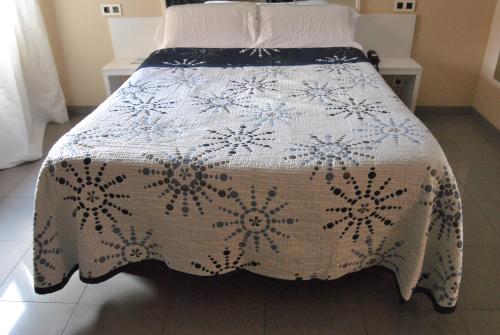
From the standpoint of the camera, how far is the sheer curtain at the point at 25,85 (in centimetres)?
268

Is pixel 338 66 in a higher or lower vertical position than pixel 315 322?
higher

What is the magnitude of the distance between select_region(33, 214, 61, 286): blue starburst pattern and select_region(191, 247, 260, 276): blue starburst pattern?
0.50 meters

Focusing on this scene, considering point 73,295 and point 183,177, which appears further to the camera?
point 73,295

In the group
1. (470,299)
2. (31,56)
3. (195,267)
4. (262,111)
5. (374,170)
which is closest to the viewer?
(374,170)

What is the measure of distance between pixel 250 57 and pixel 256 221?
144cm

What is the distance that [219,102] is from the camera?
6.45ft

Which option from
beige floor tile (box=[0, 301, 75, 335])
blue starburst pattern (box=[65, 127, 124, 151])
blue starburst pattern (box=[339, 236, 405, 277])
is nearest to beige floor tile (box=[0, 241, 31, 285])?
beige floor tile (box=[0, 301, 75, 335])

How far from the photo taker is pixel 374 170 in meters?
1.41

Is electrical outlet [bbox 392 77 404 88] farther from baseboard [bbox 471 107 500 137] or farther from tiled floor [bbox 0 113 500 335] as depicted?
tiled floor [bbox 0 113 500 335]

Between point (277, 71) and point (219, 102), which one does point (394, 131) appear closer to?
point (219, 102)

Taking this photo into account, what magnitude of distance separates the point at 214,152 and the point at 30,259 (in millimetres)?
1066

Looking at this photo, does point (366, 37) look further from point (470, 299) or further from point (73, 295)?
point (73, 295)

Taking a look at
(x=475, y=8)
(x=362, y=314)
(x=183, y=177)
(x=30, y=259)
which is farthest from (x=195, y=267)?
(x=475, y=8)

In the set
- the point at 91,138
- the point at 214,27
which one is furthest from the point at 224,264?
the point at 214,27
